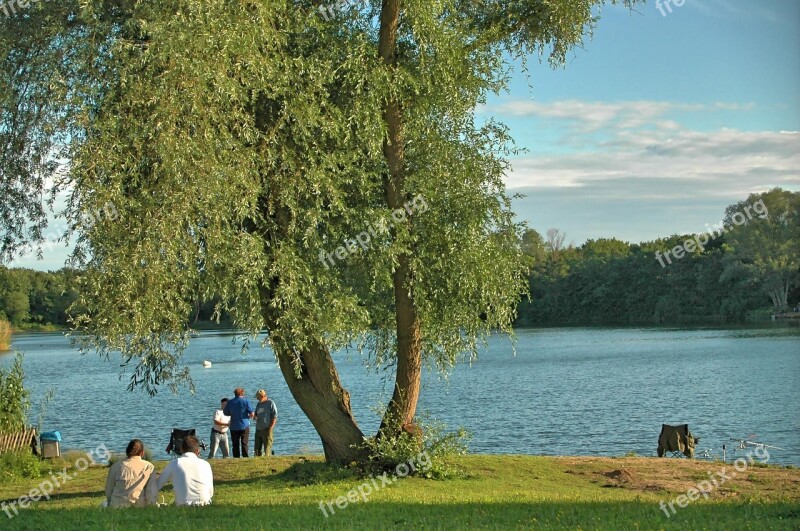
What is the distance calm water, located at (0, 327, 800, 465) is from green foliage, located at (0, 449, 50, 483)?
6.15m

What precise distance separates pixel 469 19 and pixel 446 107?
189 cm

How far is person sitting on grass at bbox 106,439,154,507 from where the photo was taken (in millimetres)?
10594

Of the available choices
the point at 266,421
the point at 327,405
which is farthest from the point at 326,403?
the point at 266,421

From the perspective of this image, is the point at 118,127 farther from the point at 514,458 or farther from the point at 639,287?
the point at 639,287

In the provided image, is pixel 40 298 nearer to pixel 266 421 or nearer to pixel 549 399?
pixel 549 399

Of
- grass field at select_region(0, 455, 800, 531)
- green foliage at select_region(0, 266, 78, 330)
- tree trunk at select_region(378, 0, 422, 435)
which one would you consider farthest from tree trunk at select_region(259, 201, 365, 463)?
green foliage at select_region(0, 266, 78, 330)

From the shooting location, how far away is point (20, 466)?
1803 centimetres

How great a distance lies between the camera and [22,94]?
43.5 ft

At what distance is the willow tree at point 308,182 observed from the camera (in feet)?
38.6

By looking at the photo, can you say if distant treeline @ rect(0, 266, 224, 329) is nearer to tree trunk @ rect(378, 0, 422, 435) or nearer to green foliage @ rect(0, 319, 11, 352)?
green foliage @ rect(0, 319, 11, 352)

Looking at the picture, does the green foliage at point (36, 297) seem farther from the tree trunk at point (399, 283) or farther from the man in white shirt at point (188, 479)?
the tree trunk at point (399, 283)

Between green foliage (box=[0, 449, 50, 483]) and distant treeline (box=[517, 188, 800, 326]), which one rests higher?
distant treeline (box=[517, 188, 800, 326])

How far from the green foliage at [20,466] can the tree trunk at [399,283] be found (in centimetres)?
799

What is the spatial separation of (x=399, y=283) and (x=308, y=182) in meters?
2.74
